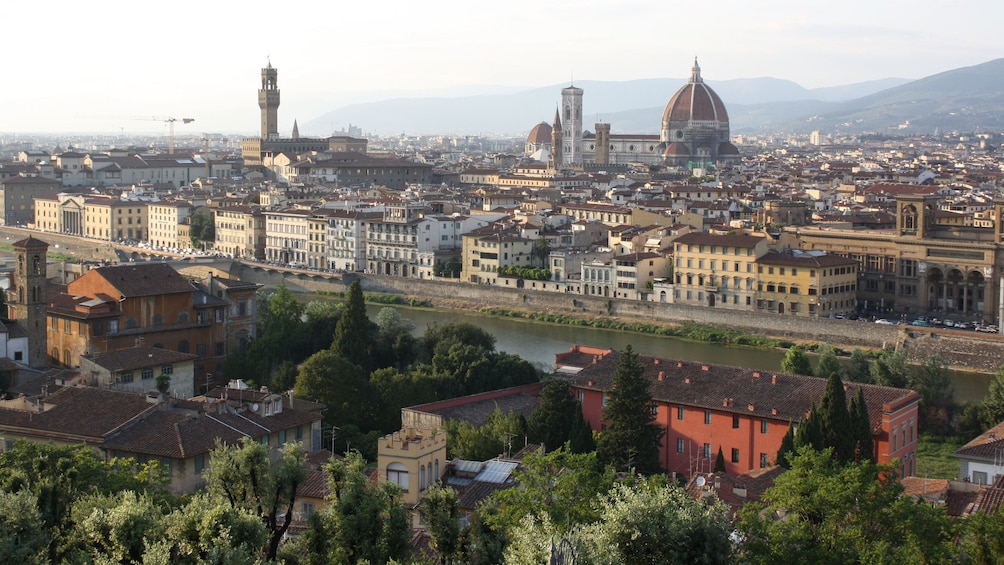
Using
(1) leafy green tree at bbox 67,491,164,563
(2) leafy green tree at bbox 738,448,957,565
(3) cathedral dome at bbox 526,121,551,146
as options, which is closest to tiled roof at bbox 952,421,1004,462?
(2) leafy green tree at bbox 738,448,957,565

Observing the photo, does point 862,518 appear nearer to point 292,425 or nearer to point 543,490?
point 543,490

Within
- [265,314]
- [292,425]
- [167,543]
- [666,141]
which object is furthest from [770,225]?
[666,141]

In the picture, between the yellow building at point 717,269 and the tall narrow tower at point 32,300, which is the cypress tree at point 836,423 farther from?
the yellow building at point 717,269

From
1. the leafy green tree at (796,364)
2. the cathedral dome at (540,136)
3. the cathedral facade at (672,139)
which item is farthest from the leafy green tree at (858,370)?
the cathedral dome at (540,136)

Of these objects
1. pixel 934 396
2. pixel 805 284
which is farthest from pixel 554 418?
pixel 805 284

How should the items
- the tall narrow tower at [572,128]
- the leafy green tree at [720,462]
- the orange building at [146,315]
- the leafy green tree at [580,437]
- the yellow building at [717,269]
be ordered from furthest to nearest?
the tall narrow tower at [572,128]
the yellow building at [717,269]
the orange building at [146,315]
the leafy green tree at [720,462]
the leafy green tree at [580,437]

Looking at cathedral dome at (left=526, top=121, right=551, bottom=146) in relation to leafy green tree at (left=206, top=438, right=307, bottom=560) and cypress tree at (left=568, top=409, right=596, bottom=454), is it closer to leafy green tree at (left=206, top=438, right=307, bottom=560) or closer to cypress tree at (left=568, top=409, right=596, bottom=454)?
cypress tree at (left=568, top=409, right=596, bottom=454)

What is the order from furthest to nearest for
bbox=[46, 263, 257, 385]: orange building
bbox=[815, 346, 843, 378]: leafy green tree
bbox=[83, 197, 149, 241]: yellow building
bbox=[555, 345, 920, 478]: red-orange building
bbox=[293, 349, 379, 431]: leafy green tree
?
bbox=[83, 197, 149, 241]: yellow building < bbox=[815, 346, 843, 378]: leafy green tree < bbox=[46, 263, 257, 385]: orange building < bbox=[293, 349, 379, 431]: leafy green tree < bbox=[555, 345, 920, 478]: red-orange building
